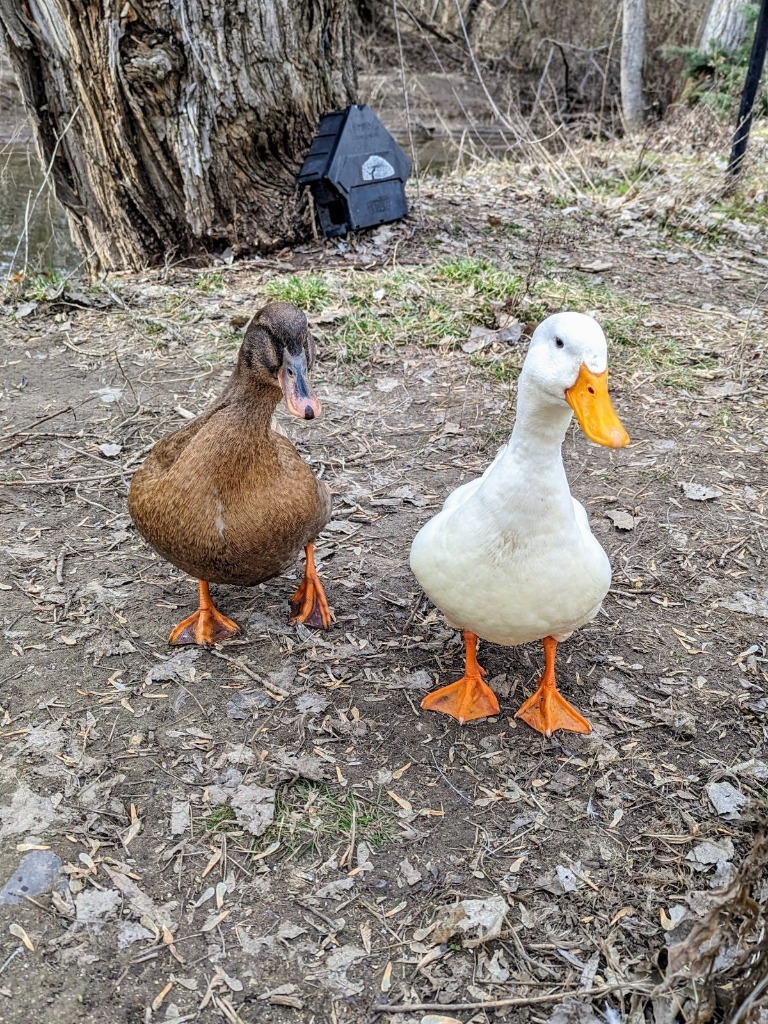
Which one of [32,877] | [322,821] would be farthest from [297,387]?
[32,877]

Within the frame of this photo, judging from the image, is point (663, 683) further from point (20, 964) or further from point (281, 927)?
point (20, 964)

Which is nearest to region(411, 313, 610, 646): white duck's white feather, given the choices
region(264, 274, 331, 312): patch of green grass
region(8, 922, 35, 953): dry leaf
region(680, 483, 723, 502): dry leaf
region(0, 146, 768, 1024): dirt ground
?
region(0, 146, 768, 1024): dirt ground

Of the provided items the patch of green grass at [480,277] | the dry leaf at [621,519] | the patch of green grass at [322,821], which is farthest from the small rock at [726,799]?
the patch of green grass at [480,277]

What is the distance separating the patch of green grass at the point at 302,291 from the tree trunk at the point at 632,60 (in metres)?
8.74

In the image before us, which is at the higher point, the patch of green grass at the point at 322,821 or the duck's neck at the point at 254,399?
the duck's neck at the point at 254,399

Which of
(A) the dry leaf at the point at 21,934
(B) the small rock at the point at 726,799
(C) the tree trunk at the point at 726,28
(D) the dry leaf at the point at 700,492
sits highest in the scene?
(C) the tree trunk at the point at 726,28

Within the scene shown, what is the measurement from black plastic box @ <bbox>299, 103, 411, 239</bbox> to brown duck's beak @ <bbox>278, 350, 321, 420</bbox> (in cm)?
385

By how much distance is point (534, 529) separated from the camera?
7.63 ft

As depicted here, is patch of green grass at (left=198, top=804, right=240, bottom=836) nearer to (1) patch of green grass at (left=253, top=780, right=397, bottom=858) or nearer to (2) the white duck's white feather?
(1) patch of green grass at (left=253, top=780, right=397, bottom=858)

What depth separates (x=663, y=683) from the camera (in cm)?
289

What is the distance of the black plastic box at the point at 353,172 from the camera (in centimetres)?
602

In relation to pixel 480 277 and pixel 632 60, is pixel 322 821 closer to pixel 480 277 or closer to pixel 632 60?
pixel 480 277

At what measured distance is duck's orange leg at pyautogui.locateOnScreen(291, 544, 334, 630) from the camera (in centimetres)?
315

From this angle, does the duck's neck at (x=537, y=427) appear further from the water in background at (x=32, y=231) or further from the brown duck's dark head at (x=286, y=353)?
the water in background at (x=32, y=231)
